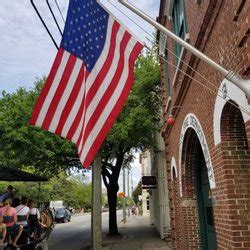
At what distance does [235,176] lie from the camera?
5.62m

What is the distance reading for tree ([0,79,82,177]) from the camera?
764 inches

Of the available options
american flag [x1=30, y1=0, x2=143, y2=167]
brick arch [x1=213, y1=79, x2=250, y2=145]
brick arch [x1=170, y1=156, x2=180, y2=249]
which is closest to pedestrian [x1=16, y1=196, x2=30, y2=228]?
brick arch [x1=170, y1=156, x2=180, y2=249]

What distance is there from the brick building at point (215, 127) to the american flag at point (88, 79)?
847 mm

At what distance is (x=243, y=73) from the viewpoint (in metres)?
4.50

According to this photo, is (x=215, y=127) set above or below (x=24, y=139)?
below

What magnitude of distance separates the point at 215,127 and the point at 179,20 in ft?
13.3

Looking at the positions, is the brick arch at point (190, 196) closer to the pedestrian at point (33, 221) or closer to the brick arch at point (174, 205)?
the brick arch at point (174, 205)

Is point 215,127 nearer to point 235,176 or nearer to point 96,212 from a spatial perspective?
point 235,176

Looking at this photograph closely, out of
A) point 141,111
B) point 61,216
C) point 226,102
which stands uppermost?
point 141,111

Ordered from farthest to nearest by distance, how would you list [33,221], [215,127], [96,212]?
[33,221] → [96,212] → [215,127]

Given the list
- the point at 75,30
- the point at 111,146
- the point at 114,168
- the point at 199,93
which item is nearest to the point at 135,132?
the point at 111,146

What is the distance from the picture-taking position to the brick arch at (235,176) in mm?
5410

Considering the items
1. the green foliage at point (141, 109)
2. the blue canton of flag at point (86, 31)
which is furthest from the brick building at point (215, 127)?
the green foliage at point (141, 109)

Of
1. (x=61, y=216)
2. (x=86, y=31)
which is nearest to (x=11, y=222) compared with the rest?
(x=86, y=31)
